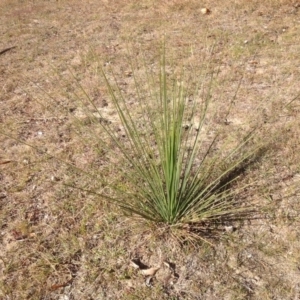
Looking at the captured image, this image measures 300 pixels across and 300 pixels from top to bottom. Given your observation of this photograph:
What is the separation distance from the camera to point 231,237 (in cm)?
227

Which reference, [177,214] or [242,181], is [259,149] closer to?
[242,181]

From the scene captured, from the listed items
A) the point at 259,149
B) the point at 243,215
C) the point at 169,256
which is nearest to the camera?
the point at 169,256

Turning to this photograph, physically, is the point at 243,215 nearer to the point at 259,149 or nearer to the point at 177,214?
the point at 177,214

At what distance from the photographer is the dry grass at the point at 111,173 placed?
2092mm

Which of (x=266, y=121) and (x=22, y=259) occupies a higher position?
(x=22, y=259)

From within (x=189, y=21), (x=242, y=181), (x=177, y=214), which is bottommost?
(x=189, y=21)

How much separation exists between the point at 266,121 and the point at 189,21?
2.48 meters

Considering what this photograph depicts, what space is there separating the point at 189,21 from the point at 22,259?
3882mm

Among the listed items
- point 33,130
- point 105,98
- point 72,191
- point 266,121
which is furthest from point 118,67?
point 72,191

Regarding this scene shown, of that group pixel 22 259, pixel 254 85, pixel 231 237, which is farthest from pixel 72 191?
pixel 254 85

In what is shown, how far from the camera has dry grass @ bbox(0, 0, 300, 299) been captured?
6.86 feet

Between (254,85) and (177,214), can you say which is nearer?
(177,214)

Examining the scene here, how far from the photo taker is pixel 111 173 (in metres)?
2.77

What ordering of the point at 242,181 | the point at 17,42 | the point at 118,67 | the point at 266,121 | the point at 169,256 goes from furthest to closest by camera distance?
the point at 17,42, the point at 118,67, the point at 266,121, the point at 242,181, the point at 169,256
